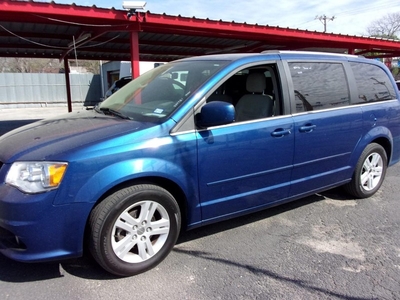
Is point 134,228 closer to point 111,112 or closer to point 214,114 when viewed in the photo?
point 214,114

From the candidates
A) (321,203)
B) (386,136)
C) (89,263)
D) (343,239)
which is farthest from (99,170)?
(386,136)

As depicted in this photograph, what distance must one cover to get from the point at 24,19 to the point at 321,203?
6538 mm

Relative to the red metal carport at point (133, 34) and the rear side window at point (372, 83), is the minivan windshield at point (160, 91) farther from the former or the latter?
the red metal carport at point (133, 34)

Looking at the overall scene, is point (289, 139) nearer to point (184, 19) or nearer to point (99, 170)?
point (99, 170)

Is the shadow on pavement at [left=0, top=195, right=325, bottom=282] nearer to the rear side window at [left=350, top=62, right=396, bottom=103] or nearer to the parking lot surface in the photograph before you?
the parking lot surface

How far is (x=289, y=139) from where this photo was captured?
3.47 meters

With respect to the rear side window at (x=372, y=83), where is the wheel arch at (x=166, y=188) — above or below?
below

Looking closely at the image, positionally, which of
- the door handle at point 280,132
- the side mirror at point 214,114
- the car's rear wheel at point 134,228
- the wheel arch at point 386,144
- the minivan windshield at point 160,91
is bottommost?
the car's rear wheel at point 134,228

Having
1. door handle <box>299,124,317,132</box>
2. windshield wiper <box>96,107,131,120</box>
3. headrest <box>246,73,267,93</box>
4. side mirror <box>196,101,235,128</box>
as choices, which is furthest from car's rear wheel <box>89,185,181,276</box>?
headrest <box>246,73,267,93</box>

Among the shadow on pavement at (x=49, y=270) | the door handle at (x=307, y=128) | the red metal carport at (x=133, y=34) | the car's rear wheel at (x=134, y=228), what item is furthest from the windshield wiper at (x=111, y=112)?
the red metal carport at (x=133, y=34)

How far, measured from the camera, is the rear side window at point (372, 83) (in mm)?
4277

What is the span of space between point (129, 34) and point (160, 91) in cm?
711

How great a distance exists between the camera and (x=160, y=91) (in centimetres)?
346

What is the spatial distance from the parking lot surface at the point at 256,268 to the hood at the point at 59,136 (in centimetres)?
99
